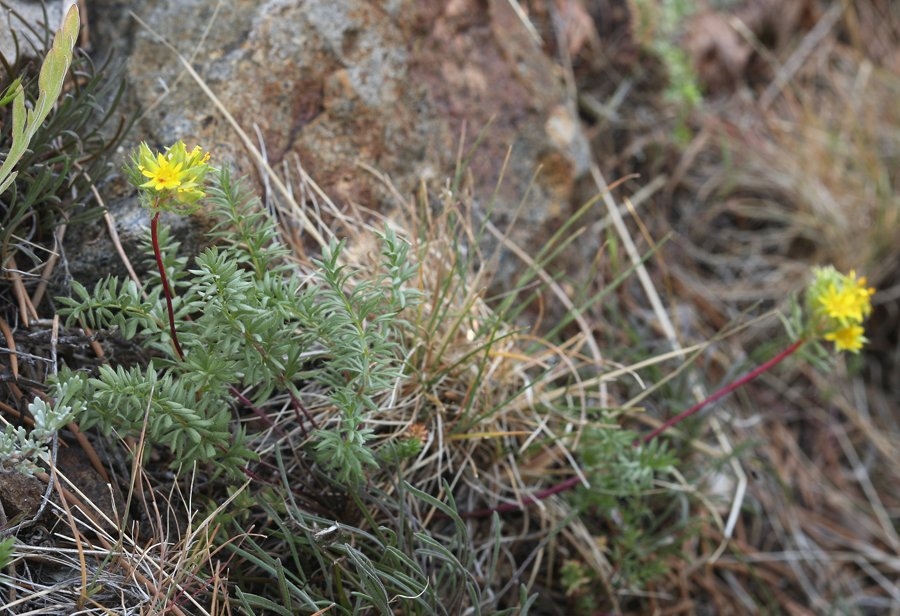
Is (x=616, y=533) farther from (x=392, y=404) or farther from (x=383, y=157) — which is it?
(x=383, y=157)

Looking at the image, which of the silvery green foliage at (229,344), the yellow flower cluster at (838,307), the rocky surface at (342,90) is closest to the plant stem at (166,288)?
the silvery green foliage at (229,344)

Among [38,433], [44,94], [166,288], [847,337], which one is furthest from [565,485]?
[44,94]

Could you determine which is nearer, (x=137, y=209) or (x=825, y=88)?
(x=137, y=209)

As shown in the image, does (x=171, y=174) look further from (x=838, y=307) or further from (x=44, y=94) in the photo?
(x=838, y=307)

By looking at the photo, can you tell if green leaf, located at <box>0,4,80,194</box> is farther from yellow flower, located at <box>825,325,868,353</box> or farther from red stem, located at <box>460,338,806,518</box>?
yellow flower, located at <box>825,325,868,353</box>

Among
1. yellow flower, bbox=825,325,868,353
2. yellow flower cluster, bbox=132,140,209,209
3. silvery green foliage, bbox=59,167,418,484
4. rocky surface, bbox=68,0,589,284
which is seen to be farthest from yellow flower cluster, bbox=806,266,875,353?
yellow flower cluster, bbox=132,140,209,209

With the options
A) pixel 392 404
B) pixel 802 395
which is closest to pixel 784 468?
pixel 802 395

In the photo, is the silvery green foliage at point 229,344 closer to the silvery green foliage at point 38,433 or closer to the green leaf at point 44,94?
the silvery green foliage at point 38,433
